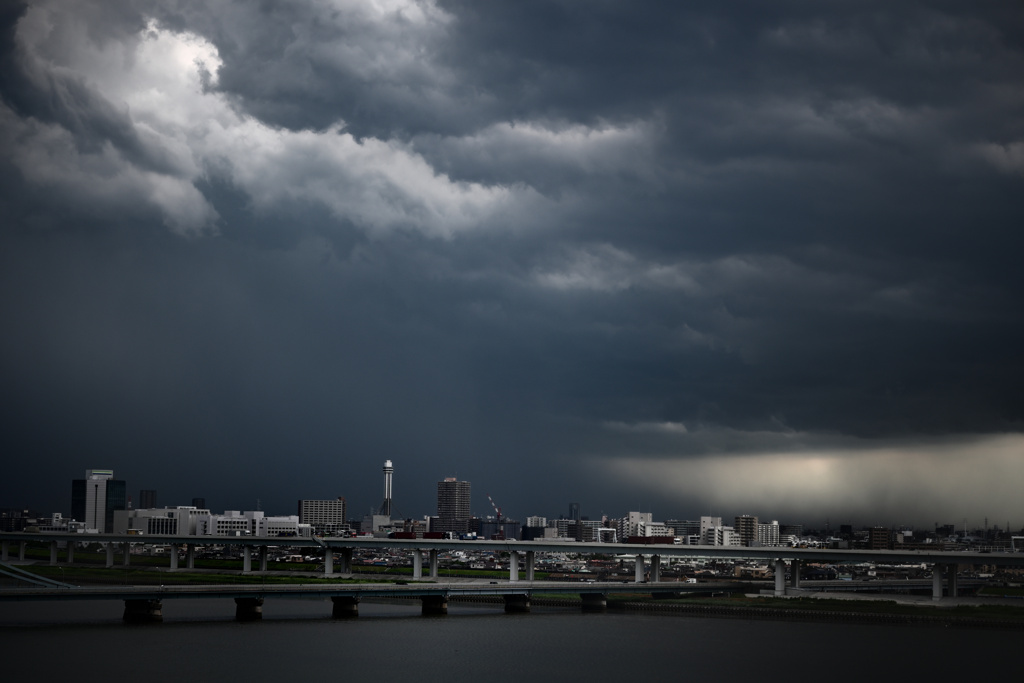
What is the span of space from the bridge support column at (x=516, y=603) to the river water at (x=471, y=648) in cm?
1020

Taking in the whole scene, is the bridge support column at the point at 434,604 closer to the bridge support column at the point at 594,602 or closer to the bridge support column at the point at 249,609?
the bridge support column at the point at 249,609

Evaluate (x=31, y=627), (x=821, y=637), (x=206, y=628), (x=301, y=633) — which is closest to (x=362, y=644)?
(x=301, y=633)

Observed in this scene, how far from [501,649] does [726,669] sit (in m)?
22.3

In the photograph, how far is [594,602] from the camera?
156m

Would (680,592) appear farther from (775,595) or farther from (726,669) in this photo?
(726,669)

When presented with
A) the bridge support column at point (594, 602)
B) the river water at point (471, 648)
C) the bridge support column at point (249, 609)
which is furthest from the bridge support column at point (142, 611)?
the bridge support column at point (594, 602)

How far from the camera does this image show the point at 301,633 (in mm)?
110438

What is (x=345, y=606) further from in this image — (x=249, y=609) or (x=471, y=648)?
(x=471, y=648)

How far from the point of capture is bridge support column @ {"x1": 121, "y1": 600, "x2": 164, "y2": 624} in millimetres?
117312

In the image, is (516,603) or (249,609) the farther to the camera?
(516,603)

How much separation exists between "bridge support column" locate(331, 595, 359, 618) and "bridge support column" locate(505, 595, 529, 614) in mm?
22602

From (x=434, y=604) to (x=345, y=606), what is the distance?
41.0ft

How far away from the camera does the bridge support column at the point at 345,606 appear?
439ft

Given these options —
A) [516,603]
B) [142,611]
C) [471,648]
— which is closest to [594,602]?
[516,603]
